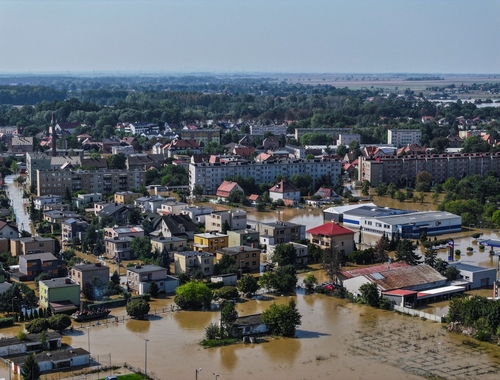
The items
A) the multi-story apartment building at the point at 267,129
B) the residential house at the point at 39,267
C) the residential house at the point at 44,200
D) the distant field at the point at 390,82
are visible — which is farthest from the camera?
the distant field at the point at 390,82

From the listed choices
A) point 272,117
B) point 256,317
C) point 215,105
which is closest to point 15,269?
point 256,317

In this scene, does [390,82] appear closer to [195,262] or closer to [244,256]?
[244,256]

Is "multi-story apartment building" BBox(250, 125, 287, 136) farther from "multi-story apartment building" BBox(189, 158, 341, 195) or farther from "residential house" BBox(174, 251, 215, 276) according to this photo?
"residential house" BBox(174, 251, 215, 276)

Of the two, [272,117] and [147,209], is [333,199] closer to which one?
[147,209]

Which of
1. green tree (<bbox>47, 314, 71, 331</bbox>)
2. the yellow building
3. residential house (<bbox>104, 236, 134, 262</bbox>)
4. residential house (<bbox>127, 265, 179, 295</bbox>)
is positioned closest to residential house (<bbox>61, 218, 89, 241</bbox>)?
residential house (<bbox>104, 236, 134, 262</bbox>)

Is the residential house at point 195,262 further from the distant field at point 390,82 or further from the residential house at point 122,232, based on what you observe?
the distant field at point 390,82

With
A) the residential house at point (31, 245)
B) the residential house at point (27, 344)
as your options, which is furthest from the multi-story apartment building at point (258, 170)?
the residential house at point (27, 344)

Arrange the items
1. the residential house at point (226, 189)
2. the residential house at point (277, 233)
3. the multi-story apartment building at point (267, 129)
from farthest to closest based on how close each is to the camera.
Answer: the multi-story apartment building at point (267, 129), the residential house at point (226, 189), the residential house at point (277, 233)
